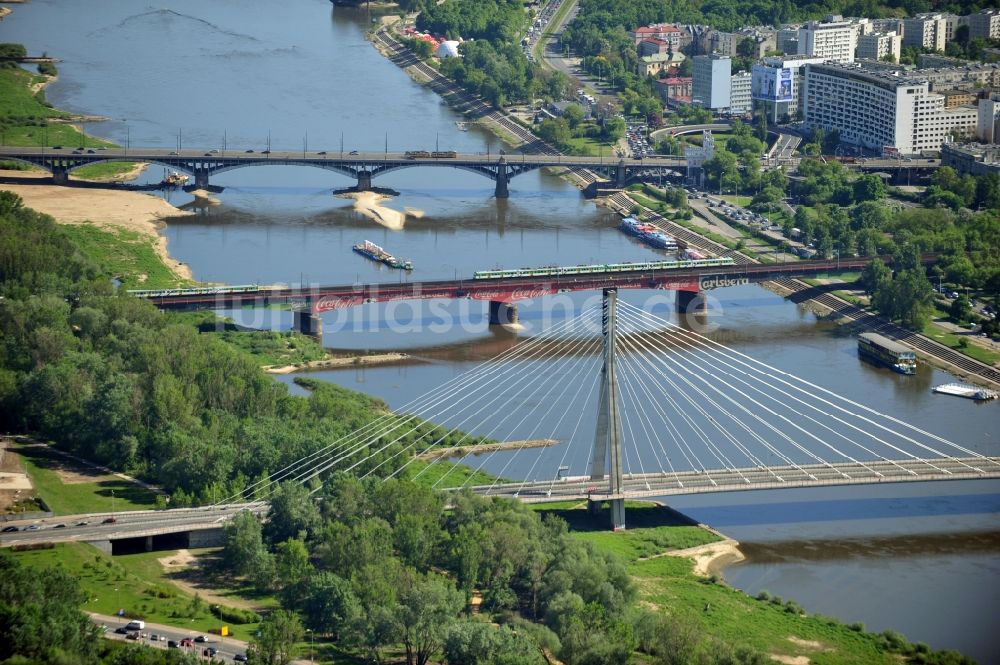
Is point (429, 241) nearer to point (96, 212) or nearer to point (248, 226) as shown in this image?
point (248, 226)

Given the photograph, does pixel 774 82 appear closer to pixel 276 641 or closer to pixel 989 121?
pixel 989 121

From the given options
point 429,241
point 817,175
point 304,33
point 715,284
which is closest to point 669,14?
point 304,33

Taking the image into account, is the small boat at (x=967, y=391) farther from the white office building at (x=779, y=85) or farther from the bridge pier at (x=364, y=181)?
the white office building at (x=779, y=85)

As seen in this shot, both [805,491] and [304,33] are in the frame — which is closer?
[805,491]

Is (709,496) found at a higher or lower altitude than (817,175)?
lower

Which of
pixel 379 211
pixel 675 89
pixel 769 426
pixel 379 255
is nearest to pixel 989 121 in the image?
pixel 675 89

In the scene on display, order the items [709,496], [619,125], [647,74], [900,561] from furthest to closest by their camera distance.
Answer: [647,74]
[619,125]
[709,496]
[900,561]
